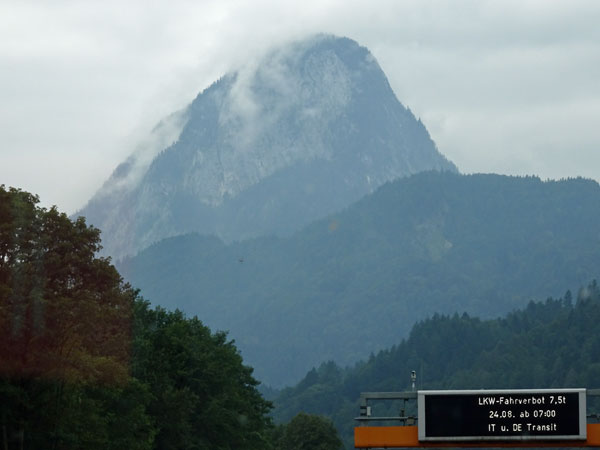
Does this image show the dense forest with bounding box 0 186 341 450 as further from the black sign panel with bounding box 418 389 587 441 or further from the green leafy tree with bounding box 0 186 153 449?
the black sign panel with bounding box 418 389 587 441

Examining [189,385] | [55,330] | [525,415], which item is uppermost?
[189,385]

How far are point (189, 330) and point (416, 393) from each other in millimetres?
50466

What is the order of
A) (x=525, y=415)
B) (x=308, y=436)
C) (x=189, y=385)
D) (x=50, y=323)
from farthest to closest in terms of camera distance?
(x=308, y=436) < (x=189, y=385) < (x=50, y=323) < (x=525, y=415)

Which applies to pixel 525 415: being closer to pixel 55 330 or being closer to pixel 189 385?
pixel 55 330

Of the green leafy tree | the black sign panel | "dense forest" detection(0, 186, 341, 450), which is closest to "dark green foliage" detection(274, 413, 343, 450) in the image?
"dense forest" detection(0, 186, 341, 450)

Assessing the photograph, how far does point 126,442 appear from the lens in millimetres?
65875

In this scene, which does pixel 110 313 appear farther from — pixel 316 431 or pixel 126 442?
pixel 316 431

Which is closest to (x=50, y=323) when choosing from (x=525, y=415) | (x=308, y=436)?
(x=525, y=415)

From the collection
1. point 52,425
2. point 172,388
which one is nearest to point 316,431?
point 172,388

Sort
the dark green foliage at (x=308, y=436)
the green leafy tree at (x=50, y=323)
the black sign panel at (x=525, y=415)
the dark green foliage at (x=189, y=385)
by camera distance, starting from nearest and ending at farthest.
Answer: the black sign panel at (x=525, y=415) → the green leafy tree at (x=50, y=323) → the dark green foliage at (x=189, y=385) → the dark green foliage at (x=308, y=436)

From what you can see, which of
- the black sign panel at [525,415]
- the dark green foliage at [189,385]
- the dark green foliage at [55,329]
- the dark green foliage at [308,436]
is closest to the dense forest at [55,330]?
the dark green foliage at [55,329]

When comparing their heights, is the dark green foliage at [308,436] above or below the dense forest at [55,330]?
above

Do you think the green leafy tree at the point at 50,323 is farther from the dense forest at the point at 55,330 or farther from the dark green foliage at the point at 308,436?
the dark green foliage at the point at 308,436

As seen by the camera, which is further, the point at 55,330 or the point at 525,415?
the point at 55,330
